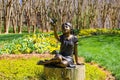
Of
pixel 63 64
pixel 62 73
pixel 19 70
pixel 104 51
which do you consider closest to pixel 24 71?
pixel 19 70

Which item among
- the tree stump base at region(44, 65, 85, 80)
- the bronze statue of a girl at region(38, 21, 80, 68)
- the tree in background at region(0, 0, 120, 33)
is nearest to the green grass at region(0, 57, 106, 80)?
the tree stump base at region(44, 65, 85, 80)

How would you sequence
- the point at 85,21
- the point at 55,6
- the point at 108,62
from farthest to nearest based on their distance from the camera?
the point at 85,21, the point at 55,6, the point at 108,62

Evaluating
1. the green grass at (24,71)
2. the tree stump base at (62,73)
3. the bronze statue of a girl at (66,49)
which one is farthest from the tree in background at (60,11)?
the tree stump base at (62,73)

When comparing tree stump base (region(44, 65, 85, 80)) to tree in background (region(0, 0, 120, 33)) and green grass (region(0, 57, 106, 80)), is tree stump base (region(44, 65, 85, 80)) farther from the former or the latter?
tree in background (region(0, 0, 120, 33))

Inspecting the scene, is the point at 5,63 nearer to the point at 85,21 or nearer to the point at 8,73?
the point at 8,73

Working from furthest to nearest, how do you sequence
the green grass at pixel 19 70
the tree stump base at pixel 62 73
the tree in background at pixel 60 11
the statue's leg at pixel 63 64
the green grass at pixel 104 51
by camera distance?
the tree in background at pixel 60 11 → the green grass at pixel 104 51 → the green grass at pixel 19 70 → the tree stump base at pixel 62 73 → the statue's leg at pixel 63 64

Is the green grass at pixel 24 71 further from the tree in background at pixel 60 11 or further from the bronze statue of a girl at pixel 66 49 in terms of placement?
the tree in background at pixel 60 11

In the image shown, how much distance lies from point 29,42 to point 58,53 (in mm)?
6741

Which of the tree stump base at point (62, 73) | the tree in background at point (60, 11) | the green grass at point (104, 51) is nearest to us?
the tree stump base at point (62, 73)

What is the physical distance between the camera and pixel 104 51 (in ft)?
56.6

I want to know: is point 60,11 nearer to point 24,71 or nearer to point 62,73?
point 24,71

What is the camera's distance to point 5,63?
1204cm

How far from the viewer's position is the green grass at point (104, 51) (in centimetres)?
1415

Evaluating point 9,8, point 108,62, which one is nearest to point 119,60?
point 108,62
